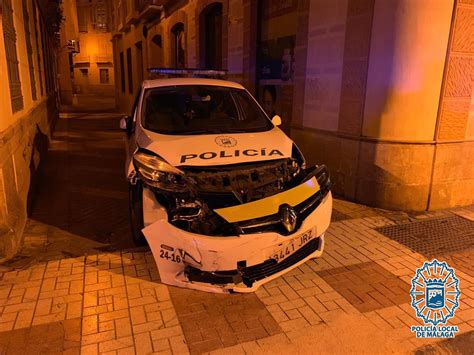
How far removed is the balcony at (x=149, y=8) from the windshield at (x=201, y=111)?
12.1 metres

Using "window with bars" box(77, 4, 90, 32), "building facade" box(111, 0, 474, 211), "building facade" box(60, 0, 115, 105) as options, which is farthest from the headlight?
"window with bars" box(77, 4, 90, 32)

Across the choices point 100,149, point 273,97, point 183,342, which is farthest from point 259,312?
point 100,149

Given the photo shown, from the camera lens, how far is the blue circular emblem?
140 inches

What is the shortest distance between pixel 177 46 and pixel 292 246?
566 inches

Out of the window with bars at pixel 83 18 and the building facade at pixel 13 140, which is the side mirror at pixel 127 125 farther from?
the window with bars at pixel 83 18

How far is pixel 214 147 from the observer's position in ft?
13.7

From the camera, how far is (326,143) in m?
7.03

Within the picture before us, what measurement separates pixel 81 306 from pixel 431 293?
3.33m

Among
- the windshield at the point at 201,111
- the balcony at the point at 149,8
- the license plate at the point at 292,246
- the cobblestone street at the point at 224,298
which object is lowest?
the cobblestone street at the point at 224,298

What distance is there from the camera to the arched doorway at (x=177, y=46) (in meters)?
15.8

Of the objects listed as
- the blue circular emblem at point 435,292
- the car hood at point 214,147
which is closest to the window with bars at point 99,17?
the car hood at point 214,147

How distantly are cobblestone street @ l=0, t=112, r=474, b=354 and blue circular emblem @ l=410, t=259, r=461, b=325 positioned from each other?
0.07 metres

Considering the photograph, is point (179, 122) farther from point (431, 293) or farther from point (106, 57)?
point (106, 57)

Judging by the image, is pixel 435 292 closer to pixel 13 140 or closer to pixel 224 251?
pixel 224 251
